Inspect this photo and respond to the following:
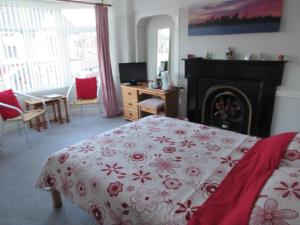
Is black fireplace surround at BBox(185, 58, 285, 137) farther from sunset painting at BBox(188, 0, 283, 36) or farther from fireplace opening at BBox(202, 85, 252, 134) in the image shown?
sunset painting at BBox(188, 0, 283, 36)

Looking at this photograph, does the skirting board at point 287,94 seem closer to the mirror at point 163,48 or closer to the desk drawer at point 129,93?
the mirror at point 163,48

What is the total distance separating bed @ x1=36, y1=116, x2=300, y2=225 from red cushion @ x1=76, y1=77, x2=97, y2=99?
2.36 metres

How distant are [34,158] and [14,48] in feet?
6.80

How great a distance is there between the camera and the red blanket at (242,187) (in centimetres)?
103

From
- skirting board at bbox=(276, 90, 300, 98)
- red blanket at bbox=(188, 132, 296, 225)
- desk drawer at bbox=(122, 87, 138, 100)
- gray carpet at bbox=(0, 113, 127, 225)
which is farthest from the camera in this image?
desk drawer at bbox=(122, 87, 138, 100)

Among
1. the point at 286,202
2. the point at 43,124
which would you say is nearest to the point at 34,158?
the point at 43,124

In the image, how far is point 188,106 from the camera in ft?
12.1

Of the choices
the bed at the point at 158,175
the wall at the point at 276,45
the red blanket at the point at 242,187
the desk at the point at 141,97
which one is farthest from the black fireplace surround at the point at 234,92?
the red blanket at the point at 242,187

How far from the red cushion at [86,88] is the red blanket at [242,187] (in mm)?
3331

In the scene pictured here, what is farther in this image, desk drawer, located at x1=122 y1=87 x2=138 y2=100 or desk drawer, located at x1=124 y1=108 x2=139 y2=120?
desk drawer, located at x1=124 y1=108 x2=139 y2=120

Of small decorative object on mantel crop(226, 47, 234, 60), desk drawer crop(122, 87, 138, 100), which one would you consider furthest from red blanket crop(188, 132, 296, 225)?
desk drawer crop(122, 87, 138, 100)

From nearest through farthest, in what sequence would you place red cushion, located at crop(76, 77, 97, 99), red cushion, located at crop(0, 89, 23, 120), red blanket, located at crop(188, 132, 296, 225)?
red blanket, located at crop(188, 132, 296, 225)
red cushion, located at crop(0, 89, 23, 120)
red cushion, located at crop(76, 77, 97, 99)

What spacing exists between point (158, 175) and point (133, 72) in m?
2.95

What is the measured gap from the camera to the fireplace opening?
320 centimetres
